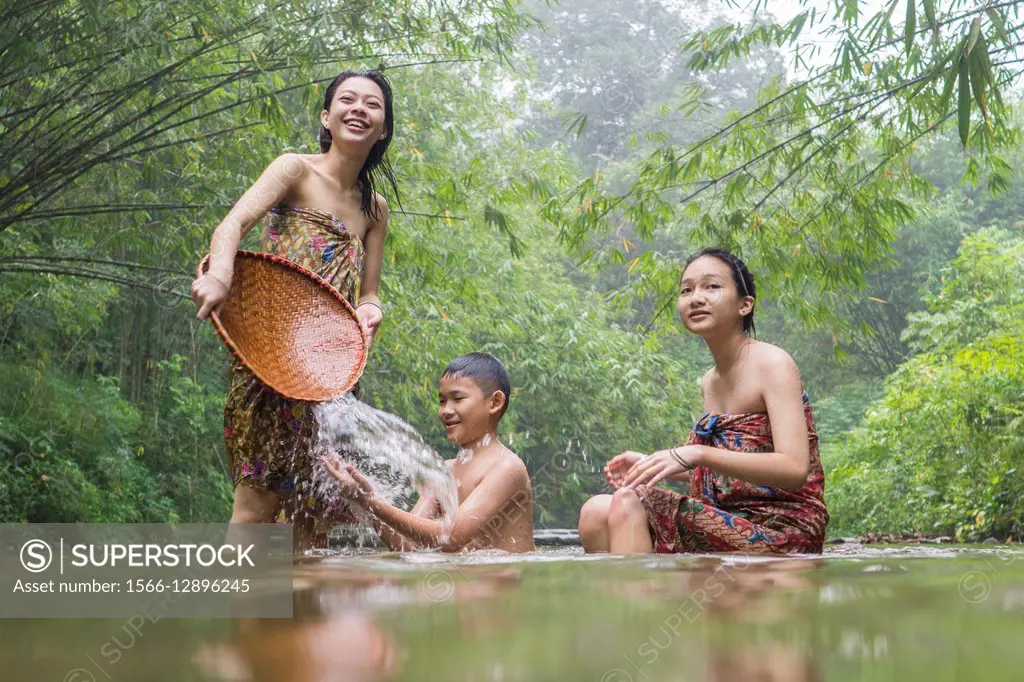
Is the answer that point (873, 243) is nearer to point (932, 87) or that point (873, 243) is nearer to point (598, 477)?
point (932, 87)

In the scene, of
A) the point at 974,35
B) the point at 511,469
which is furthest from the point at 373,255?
the point at 974,35

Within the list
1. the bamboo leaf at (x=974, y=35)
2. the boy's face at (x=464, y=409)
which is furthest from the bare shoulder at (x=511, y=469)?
the bamboo leaf at (x=974, y=35)

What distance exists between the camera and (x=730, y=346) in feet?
8.70

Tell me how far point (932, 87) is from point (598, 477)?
11306 millimetres

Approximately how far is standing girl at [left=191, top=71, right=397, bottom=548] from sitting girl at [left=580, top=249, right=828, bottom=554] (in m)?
0.77

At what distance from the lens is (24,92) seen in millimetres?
5473

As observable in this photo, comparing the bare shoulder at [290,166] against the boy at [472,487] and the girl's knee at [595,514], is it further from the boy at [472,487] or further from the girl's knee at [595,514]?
the girl's knee at [595,514]

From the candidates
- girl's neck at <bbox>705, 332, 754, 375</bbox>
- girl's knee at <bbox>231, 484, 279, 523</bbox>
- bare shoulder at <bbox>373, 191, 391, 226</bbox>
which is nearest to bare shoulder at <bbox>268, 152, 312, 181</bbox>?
bare shoulder at <bbox>373, 191, 391, 226</bbox>

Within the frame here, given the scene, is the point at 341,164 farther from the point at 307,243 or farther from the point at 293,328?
the point at 293,328

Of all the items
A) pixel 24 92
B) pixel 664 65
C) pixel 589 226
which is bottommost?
pixel 589 226

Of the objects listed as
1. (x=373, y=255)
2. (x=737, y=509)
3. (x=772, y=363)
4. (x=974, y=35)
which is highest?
(x=974, y=35)

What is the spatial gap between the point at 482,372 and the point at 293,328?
71cm

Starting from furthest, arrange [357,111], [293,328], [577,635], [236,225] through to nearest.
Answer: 1. [357,111]
2. [293,328]
3. [236,225]
4. [577,635]

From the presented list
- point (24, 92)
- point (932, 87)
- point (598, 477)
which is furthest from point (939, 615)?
point (598, 477)
